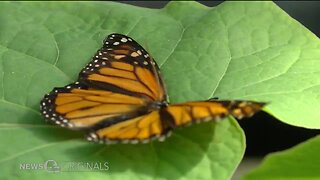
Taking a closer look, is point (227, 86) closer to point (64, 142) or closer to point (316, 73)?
point (316, 73)

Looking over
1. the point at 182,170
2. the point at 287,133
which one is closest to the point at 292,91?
the point at 182,170

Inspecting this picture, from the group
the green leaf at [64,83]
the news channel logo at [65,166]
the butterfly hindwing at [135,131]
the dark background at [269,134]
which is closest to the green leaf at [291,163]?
the green leaf at [64,83]

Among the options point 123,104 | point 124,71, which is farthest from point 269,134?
point 123,104

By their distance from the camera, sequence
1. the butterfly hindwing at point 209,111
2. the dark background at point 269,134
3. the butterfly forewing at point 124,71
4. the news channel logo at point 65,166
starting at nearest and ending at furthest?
the butterfly hindwing at point 209,111, the news channel logo at point 65,166, the butterfly forewing at point 124,71, the dark background at point 269,134

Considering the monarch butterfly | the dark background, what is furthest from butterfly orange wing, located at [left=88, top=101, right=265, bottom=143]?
the dark background

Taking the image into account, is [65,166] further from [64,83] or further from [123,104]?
[64,83]

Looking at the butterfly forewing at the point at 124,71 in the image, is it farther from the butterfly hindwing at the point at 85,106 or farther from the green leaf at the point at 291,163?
the green leaf at the point at 291,163
